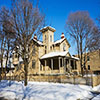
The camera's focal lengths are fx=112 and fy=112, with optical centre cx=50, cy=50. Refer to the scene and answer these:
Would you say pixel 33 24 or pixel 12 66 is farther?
pixel 12 66

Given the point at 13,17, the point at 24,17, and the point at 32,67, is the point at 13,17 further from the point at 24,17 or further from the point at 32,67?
the point at 32,67

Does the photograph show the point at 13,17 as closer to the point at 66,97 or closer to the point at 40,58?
the point at 66,97

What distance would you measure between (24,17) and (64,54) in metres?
13.3

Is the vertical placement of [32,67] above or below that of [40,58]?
below

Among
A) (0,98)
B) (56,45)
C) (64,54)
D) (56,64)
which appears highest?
(56,45)

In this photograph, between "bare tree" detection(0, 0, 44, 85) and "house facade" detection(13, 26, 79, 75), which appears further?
"house facade" detection(13, 26, 79, 75)

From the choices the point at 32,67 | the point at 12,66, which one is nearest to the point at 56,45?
the point at 32,67

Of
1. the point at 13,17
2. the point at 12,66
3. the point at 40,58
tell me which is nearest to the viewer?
the point at 13,17

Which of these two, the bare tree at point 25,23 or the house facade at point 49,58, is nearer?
the bare tree at point 25,23

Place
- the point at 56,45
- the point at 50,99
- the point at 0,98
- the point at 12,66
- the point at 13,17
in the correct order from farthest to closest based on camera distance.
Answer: the point at 12,66 → the point at 56,45 → the point at 13,17 → the point at 0,98 → the point at 50,99

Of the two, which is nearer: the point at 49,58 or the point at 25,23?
the point at 25,23

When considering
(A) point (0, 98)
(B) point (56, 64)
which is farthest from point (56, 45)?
(A) point (0, 98)

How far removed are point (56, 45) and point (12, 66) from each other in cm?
1461

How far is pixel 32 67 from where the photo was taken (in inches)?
1135
